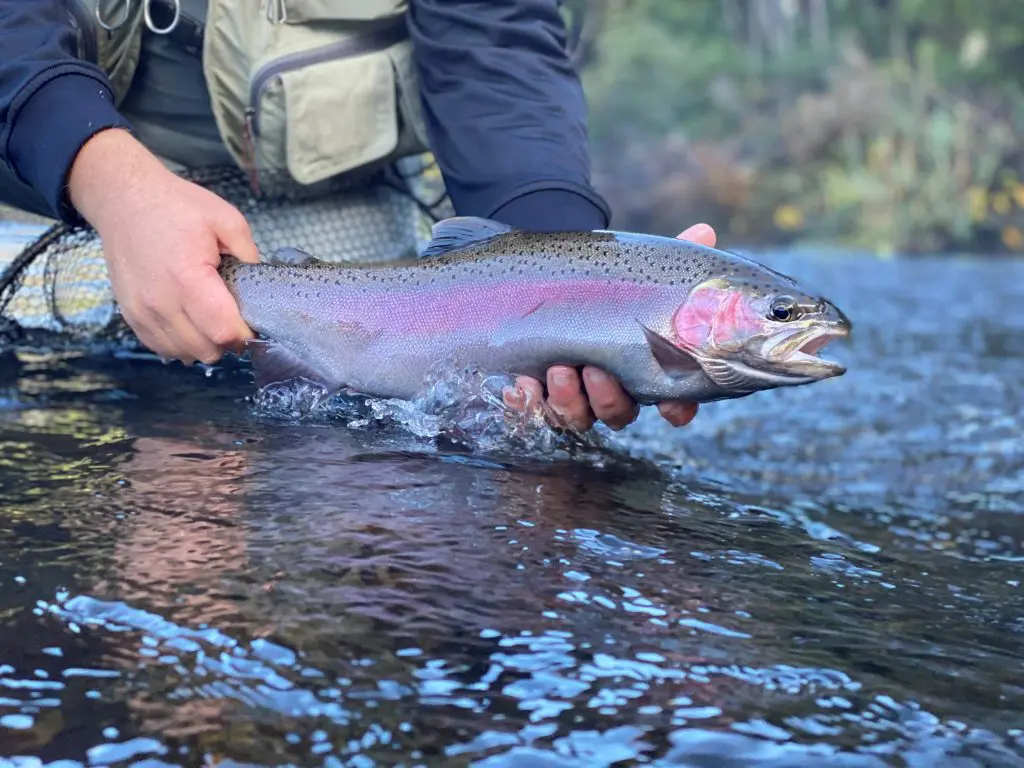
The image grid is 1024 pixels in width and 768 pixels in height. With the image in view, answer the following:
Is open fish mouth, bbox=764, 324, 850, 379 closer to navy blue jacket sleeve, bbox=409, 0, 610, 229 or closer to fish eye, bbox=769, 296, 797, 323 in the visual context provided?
fish eye, bbox=769, 296, 797, 323

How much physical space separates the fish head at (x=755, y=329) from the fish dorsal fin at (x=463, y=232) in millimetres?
451

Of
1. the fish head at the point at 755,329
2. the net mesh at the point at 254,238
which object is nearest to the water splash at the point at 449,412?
the fish head at the point at 755,329

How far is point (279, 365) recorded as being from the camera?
2.57 m

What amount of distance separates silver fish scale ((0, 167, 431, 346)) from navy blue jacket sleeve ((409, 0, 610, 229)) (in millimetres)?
545

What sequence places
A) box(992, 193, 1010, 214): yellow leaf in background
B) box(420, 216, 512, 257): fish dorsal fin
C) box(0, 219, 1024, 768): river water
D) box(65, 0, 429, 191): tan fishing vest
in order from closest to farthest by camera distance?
box(0, 219, 1024, 768): river water, box(420, 216, 512, 257): fish dorsal fin, box(65, 0, 429, 191): tan fishing vest, box(992, 193, 1010, 214): yellow leaf in background

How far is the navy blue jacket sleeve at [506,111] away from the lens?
114 inches

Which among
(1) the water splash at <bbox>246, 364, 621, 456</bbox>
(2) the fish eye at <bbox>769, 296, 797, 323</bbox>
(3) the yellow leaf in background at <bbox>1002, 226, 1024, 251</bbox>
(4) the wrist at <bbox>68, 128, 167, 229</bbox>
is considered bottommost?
(3) the yellow leaf in background at <bbox>1002, 226, 1024, 251</bbox>

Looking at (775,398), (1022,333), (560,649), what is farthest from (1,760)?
(1022,333)

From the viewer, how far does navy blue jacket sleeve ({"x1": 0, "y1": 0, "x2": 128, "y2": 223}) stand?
2.57 metres

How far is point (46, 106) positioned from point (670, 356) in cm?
143

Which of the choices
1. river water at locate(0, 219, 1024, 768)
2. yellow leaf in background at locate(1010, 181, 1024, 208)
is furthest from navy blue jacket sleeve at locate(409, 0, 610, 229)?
yellow leaf in background at locate(1010, 181, 1024, 208)

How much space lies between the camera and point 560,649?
60.1 inches

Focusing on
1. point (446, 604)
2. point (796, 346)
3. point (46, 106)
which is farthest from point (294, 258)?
point (446, 604)

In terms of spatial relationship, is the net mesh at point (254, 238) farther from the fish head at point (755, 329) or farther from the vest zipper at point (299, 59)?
the fish head at point (755, 329)
